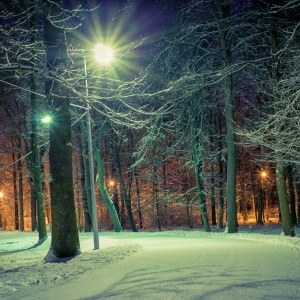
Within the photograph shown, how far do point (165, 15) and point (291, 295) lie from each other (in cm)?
1639

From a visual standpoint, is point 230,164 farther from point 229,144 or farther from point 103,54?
point 103,54

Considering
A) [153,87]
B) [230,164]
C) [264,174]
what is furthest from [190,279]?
[264,174]

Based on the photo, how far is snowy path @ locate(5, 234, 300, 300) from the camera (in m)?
4.99

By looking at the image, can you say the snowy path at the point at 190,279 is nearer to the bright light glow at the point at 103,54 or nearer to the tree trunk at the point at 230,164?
the bright light glow at the point at 103,54

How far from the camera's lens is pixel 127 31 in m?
19.0

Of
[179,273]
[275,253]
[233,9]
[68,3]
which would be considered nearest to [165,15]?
[233,9]

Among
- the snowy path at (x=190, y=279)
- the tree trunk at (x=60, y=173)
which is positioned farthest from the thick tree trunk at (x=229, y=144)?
the tree trunk at (x=60, y=173)

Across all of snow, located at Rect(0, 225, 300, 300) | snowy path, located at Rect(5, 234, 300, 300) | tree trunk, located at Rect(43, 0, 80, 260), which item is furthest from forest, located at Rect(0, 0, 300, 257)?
snowy path, located at Rect(5, 234, 300, 300)

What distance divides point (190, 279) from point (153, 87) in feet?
47.2

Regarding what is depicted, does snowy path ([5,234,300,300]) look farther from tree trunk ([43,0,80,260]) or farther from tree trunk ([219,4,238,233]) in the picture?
tree trunk ([219,4,238,233])

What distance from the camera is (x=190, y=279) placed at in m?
5.80

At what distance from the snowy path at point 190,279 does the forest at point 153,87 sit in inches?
135

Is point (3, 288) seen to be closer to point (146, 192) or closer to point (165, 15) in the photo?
point (165, 15)

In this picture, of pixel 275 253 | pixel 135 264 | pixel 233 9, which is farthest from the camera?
pixel 233 9
